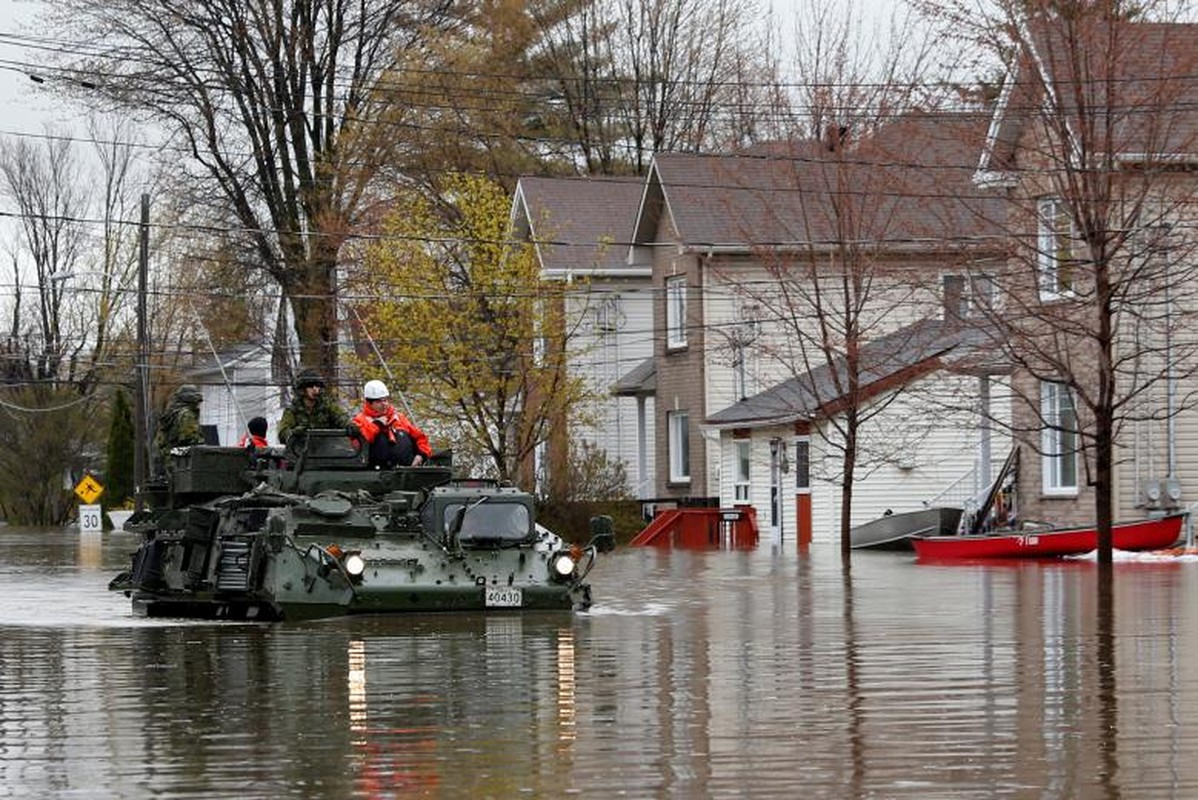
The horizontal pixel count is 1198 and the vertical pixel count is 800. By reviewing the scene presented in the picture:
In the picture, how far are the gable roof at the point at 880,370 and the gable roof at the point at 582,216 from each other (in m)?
6.87

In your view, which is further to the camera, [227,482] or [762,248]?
[762,248]

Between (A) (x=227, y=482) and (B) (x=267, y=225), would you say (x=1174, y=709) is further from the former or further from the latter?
(B) (x=267, y=225)

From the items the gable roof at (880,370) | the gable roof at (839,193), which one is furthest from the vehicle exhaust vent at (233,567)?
the gable roof at (880,370)

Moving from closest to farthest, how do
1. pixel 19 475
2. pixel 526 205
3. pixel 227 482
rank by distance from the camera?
1. pixel 227 482
2. pixel 526 205
3. pixel 19 475

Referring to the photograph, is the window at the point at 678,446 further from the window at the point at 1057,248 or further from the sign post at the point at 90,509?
the window at the point at 1057,248

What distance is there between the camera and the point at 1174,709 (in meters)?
14.4

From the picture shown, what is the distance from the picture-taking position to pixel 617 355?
63500 mm

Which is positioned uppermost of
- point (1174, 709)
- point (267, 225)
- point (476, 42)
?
point (476, 42)

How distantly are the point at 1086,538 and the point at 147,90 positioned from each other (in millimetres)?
27842

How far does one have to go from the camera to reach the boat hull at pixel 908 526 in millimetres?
46656

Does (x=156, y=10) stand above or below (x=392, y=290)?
above

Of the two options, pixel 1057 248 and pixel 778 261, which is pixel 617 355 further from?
pixel 1057 248

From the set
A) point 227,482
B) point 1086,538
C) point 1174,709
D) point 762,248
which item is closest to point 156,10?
point 762,248

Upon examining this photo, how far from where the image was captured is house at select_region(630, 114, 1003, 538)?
129 feet
